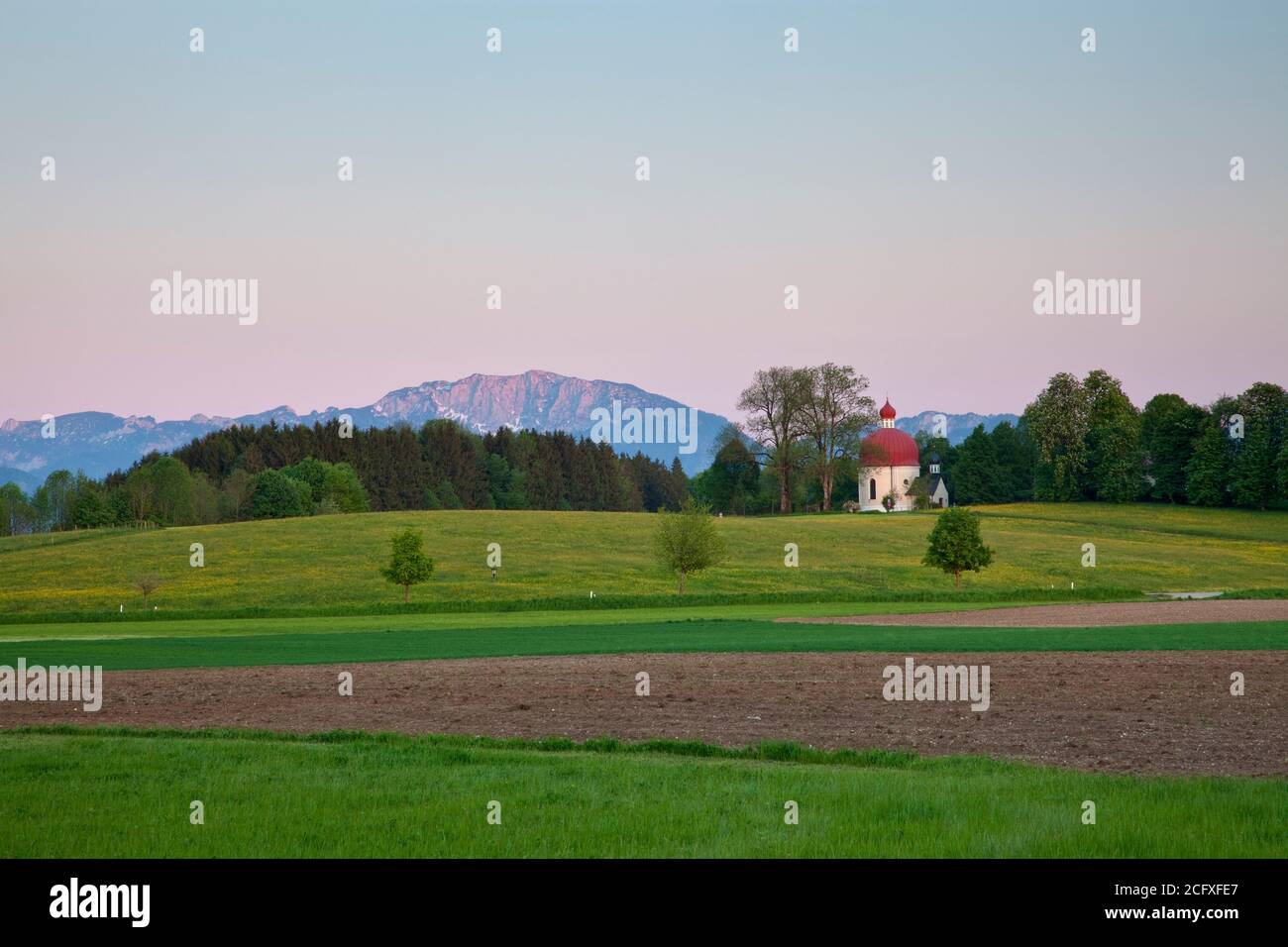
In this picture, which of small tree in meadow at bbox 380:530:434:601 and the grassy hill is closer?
small tree in meadow at bbox 380:530:434:601

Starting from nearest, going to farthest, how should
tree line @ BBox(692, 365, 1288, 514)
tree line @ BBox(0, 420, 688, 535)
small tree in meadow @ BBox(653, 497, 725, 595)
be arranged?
small tree in meadow @ BBox(653, 497, 725, 595)
tree line @ BBox(692, 365, 1288, 514)
tree line @ BBox(0, 420, 688, 535)

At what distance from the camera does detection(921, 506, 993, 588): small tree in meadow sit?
6600cm

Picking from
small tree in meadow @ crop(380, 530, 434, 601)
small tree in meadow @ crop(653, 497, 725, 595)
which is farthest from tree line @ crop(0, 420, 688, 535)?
small tree in meadow @ crop(653, 497, 725, 595)

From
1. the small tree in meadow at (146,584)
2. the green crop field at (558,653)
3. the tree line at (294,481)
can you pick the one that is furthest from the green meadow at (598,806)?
the tree line at (294,481)

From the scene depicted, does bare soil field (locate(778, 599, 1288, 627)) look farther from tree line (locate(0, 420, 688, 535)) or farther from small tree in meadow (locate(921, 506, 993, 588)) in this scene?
tree line (locate(0, 420, 688, 535))

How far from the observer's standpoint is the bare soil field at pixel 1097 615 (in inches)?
1826

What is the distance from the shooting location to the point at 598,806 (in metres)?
12.1

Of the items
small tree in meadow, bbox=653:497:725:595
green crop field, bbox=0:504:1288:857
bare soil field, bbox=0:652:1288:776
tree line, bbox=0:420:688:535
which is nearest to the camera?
green crop field, bbox=0:504:1288:857

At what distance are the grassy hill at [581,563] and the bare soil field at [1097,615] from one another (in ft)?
21.9

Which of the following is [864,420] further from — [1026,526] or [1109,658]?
[1109,658]

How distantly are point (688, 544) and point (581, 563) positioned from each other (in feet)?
51.4

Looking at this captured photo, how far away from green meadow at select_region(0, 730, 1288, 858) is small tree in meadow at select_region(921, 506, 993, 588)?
170 feet

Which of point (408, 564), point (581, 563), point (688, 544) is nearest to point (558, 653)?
point (408, 564)

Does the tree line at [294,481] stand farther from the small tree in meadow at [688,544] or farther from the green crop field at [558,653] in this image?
the small tree in meadow at [688,544]
